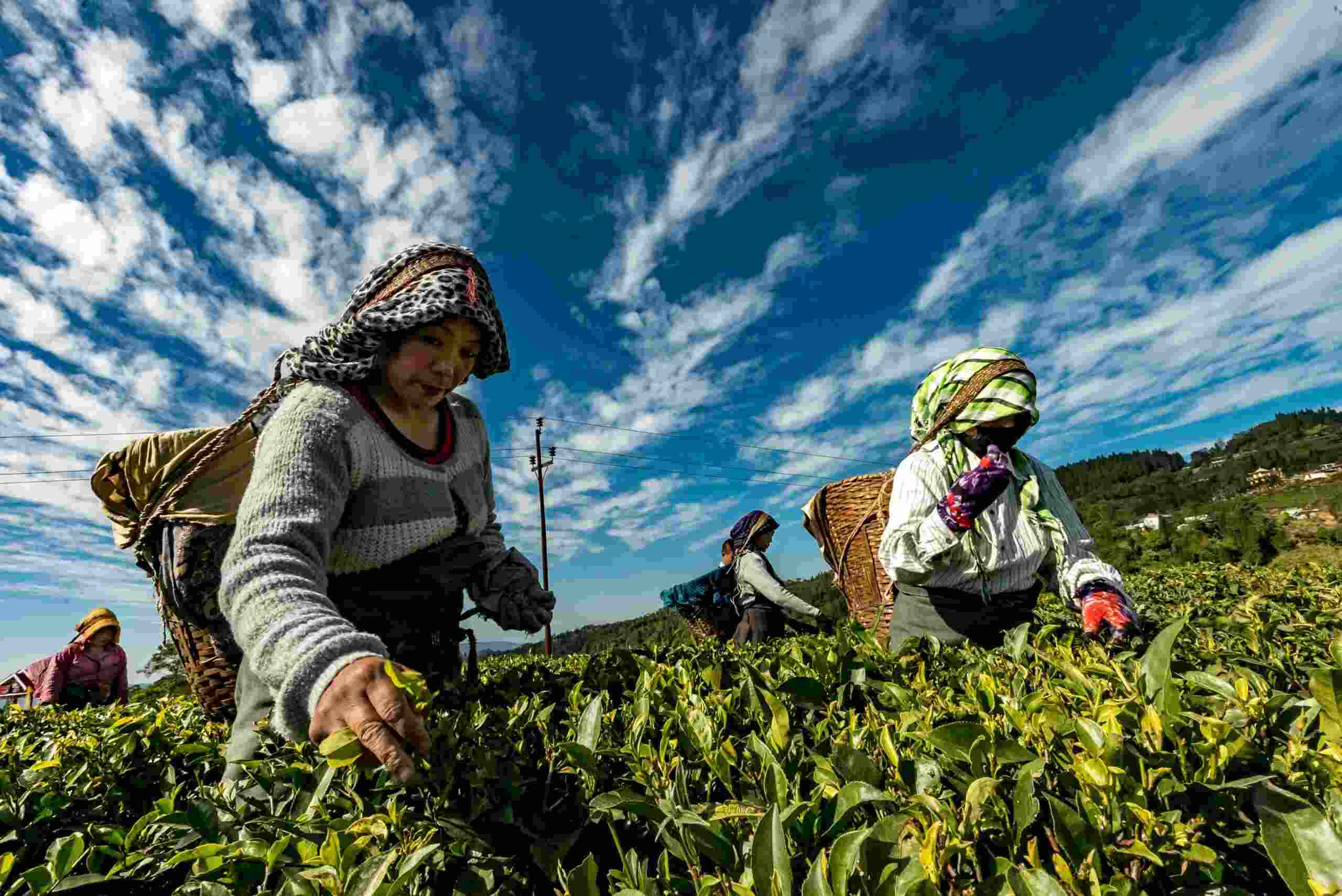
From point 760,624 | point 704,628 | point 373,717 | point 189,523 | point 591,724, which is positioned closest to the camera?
point 373,717

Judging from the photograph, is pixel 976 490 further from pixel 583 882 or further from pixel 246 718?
pixel 246 718

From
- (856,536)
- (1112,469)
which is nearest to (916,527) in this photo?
(856,536)

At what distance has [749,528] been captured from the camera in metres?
8.01

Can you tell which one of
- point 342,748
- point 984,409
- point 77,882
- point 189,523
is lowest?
point 77,882

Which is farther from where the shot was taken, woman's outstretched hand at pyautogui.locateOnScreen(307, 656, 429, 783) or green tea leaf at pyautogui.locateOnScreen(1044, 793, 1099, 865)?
woman's outstretched hand at pyautogui.locateOnScreen(307, 656, 429, 783)

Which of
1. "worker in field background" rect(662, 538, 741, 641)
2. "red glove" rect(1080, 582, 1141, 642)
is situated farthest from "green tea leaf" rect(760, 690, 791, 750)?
"worker in field background" rect(662, 538, 741, 641)

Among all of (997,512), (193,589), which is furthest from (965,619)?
(193,589)

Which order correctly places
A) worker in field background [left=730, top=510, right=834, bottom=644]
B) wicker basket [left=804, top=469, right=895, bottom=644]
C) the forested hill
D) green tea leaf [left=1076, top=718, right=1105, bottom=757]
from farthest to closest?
the forested hill → worker in field background [left=730, top=510, right=834, bottom=644] → wicker basket [left=804, top=469, right=895, bottom=644] → green tea leaf [left=1076, top=718, right=1105, bottom=757]

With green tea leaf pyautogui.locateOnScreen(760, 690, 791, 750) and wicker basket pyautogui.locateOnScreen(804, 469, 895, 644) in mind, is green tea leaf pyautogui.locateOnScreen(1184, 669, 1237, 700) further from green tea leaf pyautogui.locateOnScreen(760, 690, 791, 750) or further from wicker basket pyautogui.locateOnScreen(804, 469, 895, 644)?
wicker basket pyautogui.locateOnScreen(804, 469, 895, 644)

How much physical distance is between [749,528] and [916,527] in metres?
5.28

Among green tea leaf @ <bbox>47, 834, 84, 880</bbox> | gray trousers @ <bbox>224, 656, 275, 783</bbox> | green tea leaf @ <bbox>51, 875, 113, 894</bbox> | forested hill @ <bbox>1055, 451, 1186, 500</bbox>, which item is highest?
forested hill @ <bbox>1055, 451, 1186, 500</bbox>

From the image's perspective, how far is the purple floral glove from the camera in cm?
243

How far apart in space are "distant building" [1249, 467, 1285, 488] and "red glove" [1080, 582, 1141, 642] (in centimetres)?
2071

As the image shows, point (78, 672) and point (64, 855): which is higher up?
point (78, 672)
